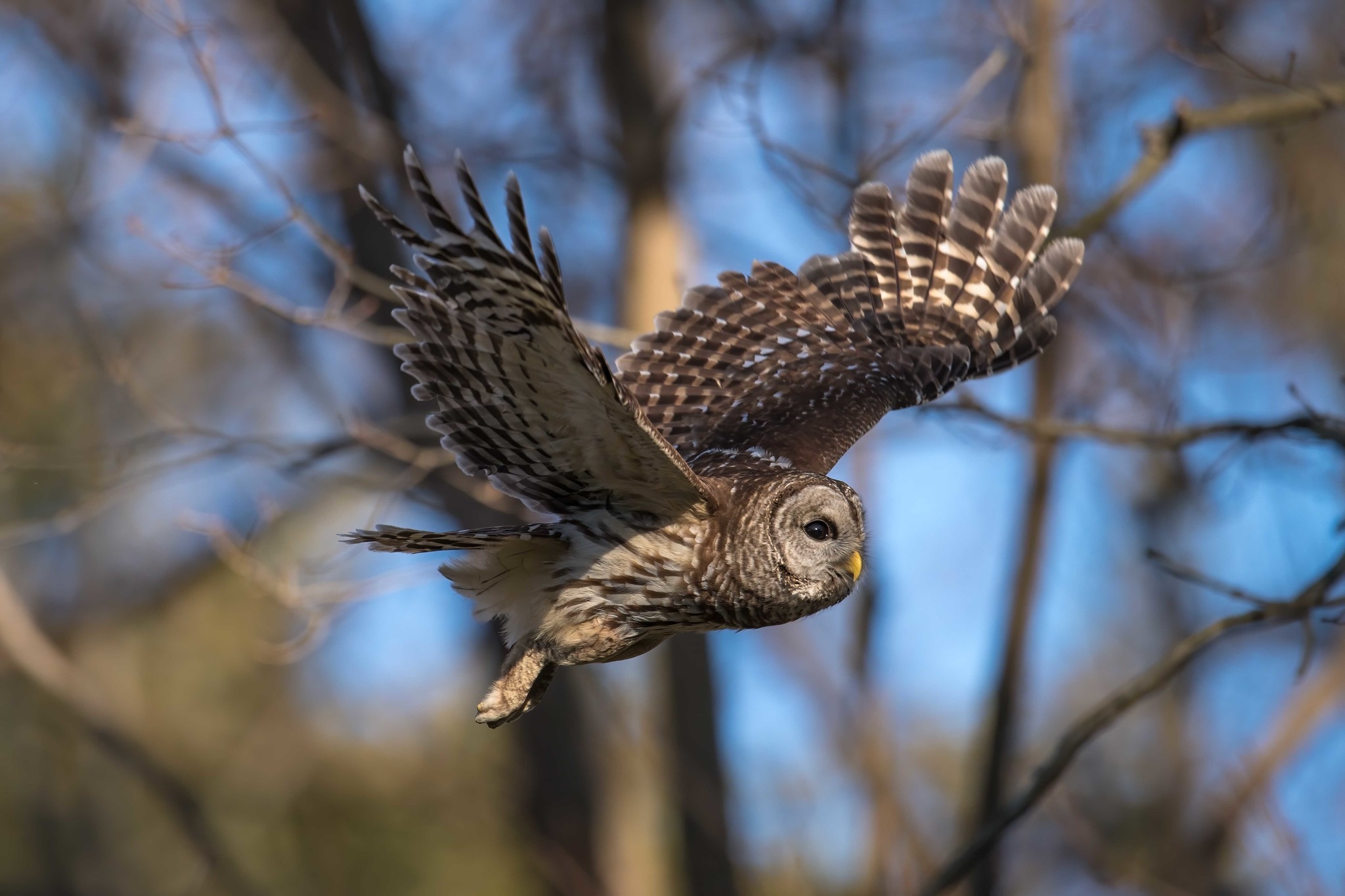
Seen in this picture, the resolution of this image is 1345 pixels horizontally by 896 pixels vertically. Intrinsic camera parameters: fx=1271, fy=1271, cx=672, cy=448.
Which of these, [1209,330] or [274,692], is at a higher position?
[1209,330]

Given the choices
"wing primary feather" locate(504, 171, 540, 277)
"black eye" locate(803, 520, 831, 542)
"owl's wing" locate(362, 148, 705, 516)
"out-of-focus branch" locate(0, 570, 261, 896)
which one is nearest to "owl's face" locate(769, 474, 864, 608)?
"black eye" locate(803, 520, 831, 542)

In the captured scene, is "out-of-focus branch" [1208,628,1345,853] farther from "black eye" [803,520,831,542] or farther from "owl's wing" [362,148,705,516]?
"owl's wing" [362,148,705,516]

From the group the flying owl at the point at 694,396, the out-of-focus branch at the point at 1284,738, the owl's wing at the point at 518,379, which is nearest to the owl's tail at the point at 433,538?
the flying owl at the point at 694,396

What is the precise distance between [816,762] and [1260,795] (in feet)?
16.2

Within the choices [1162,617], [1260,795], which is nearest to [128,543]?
[1162,617]

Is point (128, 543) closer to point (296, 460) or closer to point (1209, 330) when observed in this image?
point (296, 460)

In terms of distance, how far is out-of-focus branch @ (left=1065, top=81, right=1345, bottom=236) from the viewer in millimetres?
4980

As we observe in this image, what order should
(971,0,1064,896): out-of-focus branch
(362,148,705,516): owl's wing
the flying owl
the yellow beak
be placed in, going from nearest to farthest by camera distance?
(362,148,705,516): owl's wing < the flying owl < the yellow beak < (971,0,1064,896): out-of-focus branch

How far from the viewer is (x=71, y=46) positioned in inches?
315

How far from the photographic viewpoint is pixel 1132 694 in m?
4.54

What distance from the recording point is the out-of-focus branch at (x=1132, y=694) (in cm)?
442

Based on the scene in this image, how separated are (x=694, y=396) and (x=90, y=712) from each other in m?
4.21

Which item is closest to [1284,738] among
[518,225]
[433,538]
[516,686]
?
[516,686]

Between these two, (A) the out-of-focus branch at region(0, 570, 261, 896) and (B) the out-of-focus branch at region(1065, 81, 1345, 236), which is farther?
(A) the out-of-focus branch at region(0, 570, 261, 896)
